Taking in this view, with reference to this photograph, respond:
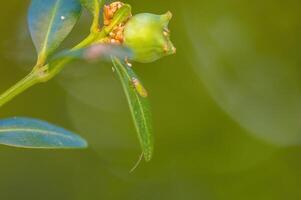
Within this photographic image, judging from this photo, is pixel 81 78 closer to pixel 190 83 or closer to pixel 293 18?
pixel 190 83

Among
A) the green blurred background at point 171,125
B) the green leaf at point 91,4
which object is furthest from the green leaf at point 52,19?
the green blurred background at point 171,125

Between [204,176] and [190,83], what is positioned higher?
[190,83]

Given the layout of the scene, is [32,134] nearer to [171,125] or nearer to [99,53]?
[99,53]

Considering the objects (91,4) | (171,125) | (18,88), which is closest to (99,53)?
(18,88)

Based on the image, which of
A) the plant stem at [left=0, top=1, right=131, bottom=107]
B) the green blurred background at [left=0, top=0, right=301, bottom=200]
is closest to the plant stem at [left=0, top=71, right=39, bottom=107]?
the plant stem at [left=0, top=1, right=131, bottom=107]

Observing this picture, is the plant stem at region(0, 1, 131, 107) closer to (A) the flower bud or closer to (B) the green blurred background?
(A) the flower bud

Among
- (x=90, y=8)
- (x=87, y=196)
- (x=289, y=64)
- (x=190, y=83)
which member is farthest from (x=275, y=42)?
(x=90, y=8)

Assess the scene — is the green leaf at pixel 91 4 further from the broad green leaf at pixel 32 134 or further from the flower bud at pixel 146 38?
the broad green leaf at pixel 32 134
